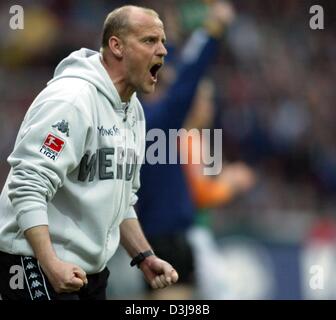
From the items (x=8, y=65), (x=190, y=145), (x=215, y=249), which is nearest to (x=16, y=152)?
(x=190, y=145)

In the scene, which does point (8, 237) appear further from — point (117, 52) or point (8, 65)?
point (8, 65)

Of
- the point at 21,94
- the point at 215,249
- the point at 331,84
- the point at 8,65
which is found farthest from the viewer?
the point at 331,84

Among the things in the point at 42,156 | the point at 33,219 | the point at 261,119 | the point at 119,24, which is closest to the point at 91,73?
the point at 119,24

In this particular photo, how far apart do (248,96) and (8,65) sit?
10.7ft

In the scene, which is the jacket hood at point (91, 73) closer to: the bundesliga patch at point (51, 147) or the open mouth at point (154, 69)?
the open mouth at point (154, 69)

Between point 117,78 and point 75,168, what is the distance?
1.77ft

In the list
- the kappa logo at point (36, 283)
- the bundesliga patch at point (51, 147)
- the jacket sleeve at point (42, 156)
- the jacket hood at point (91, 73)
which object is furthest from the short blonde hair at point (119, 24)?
the kappa logo at point (36, 283)

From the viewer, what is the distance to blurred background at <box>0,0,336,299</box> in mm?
10250

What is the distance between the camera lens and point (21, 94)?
12008 millimetres

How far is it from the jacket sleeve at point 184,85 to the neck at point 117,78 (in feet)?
6.06

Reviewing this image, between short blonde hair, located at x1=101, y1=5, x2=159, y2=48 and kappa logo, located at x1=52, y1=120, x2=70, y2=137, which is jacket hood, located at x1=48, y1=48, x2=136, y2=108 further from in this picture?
kappa logo, located at x1=52, y1=120, x2=70, y2=137

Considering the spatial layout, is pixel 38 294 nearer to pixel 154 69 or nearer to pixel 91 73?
pixel 91 73

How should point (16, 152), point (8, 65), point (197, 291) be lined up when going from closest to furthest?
point (16, 152) < point (197, 291) < point (8, 65)

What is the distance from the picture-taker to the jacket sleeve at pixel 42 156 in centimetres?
409
